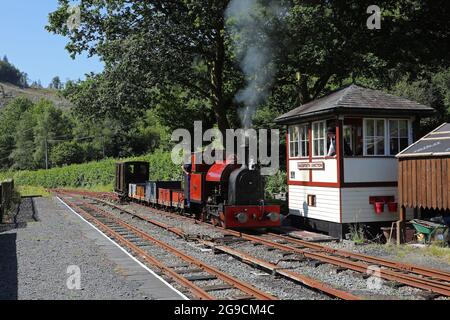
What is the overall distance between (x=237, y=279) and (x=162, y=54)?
15.5 meters

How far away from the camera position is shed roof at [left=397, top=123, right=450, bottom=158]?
38.6ft

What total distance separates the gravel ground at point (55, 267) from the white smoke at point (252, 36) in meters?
7.36

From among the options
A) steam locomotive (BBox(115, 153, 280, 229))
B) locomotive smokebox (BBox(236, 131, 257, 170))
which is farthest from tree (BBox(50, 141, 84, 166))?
locomotive smokebox (BBox(236, 131, 257, 170))

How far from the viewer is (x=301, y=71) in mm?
20828

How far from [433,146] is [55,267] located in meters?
9.17

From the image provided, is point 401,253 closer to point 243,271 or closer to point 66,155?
point 243,271

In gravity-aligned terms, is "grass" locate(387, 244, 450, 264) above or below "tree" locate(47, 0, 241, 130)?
below

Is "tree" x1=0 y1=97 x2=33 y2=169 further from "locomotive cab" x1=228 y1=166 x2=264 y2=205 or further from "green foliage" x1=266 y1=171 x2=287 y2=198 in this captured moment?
"locomotive cab" x1=228 y1=166 x2=264 y2=205

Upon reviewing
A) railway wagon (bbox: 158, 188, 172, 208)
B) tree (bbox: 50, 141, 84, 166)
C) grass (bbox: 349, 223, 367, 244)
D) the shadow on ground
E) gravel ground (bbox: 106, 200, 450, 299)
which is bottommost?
gravel ground (bbox: 106, 200, 450, 299)

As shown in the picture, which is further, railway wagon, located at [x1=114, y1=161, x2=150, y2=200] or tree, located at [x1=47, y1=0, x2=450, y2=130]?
railway wagon, located at [x1=114, y1=161, x2=150, y2=200]

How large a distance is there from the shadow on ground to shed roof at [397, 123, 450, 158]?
9.47 metres

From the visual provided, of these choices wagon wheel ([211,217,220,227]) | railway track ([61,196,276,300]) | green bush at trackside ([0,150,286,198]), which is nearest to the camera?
railway track ([61,196,276,300])
